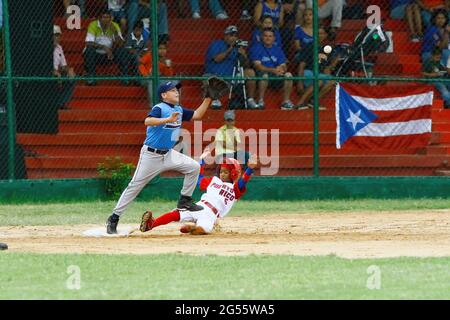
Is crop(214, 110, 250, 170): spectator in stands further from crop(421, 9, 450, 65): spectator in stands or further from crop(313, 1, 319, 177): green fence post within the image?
crop(421, 9, 450, 65): spectator in stands

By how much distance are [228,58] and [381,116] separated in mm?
2564

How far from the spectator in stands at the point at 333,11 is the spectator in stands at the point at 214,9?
5.21ft

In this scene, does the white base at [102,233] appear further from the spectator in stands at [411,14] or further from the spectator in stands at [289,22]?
the spectator in stands at [411,14]

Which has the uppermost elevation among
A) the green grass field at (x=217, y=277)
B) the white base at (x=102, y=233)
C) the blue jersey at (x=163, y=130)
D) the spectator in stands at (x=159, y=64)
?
the spectator in stands at (x=159, y=64)

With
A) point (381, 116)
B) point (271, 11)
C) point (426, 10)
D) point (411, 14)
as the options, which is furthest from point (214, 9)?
point (426, 10)

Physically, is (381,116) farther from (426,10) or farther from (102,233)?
(102,233)

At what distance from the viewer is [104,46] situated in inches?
761

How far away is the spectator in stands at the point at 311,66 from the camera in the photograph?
1916 centimetres

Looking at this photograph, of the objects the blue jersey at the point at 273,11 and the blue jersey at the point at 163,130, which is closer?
the blue jersey at the point at 163,130

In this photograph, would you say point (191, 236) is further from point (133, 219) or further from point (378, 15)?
point (378, 15)

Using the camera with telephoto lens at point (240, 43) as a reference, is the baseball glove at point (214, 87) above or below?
below

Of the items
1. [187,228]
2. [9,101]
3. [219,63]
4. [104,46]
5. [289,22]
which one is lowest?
[187,228]

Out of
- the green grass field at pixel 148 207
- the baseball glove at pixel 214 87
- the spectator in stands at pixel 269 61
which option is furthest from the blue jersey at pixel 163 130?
the spectator in stands at pixel 269 61

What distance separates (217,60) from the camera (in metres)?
19.4
